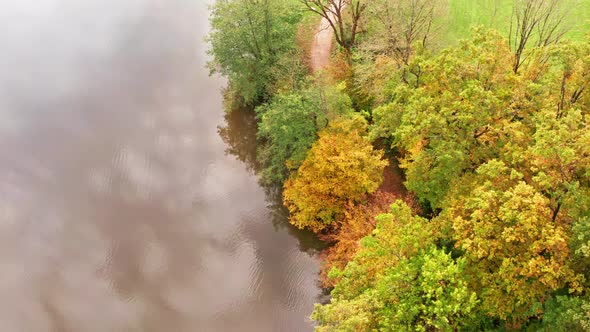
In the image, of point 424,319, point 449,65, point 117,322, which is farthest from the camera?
point 117,322

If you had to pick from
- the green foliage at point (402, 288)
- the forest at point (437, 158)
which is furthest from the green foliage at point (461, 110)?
the green foliage at point (402, 288)

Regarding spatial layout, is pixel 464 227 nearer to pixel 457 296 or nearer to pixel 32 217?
pixel 457 296

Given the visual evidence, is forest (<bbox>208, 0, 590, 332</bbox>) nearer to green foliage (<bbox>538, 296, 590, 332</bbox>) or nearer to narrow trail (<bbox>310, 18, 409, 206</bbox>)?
green foliage (<bbox>538, 296, 590, 332</bbox>)

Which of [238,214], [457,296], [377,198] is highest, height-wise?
[238,214]

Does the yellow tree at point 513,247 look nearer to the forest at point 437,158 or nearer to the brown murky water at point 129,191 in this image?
the forest at point 437,158

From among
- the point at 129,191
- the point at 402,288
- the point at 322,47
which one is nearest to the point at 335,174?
the point at 402,288

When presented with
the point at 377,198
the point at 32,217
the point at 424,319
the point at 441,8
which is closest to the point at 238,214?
the point at 377,198
